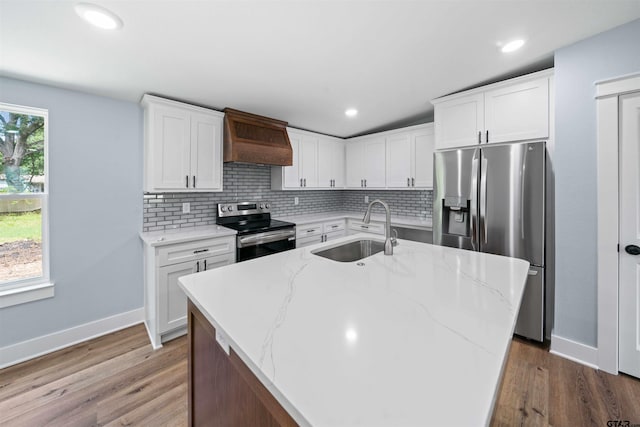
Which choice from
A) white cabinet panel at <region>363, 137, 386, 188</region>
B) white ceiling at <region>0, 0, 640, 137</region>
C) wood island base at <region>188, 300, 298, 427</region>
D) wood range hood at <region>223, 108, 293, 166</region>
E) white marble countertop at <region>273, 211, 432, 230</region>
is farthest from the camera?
white cabinet panel at <region>363, 137, 386, 188</region>

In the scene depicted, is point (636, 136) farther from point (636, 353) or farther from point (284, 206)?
point (284, 206)

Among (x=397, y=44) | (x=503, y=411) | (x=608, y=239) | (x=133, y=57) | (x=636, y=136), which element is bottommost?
(x=503, y=411)

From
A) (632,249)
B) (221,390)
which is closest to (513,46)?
(632,249)

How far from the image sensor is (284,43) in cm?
189

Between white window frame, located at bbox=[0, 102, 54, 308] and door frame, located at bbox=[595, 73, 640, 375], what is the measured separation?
4492 millimetres

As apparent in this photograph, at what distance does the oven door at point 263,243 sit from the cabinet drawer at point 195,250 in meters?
0.09

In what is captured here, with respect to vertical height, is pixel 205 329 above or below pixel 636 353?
above

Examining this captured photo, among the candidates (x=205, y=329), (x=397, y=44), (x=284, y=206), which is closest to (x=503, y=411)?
(x=205, y=329)

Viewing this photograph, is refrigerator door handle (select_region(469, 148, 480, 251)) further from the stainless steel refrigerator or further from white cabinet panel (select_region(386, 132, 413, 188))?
white cabinet panel (select_region(386, 132, 413, 188))

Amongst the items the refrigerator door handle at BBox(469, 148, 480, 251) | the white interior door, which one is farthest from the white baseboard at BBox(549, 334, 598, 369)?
the refrigerator door handle at BBox(469, 148, 480, 251)

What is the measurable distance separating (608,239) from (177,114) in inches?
154

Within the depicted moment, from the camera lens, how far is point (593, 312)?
2.04 meters

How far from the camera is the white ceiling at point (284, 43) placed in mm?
1562

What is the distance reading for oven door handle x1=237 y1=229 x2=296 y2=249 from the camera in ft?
9.23
